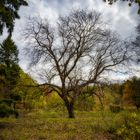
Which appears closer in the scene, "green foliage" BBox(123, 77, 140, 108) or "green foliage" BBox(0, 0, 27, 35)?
"green foliage" BBox(0, 0, 27, 35)

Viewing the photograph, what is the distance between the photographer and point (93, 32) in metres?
41.3

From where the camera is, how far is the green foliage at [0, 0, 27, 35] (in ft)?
67.3

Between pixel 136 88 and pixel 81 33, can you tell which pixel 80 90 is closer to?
pixel 81 33

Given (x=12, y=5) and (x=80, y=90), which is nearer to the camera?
(x=12, y=5)

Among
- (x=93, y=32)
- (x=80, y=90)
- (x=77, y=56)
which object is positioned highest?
(x=93, y=32)

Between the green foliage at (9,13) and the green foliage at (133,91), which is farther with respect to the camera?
the green foliage at (133,91)

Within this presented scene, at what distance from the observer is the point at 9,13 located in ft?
68.0

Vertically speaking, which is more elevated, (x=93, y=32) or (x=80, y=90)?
(x=93, y=32)

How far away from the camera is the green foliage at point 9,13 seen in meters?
20.5

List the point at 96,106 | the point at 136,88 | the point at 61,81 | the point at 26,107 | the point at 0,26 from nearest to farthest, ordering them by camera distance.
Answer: the point at 0,26 → the point at 61,81 → the point at 26,107 → the point at 136,88 → the point at 96,106

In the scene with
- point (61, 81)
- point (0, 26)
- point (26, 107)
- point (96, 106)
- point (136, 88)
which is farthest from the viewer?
point (96, 106)

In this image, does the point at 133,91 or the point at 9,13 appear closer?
the point at 9,13

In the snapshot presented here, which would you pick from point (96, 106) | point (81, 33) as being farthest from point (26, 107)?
point (96, 106)

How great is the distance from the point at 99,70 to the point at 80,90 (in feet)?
9.84
